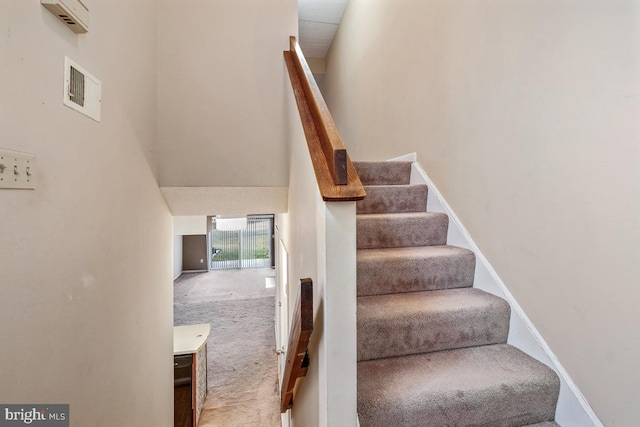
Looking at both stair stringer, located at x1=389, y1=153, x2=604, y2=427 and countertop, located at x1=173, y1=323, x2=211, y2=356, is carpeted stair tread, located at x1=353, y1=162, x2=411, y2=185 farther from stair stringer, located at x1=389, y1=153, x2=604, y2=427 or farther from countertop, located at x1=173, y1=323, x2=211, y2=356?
countertop, located at x1=173, y1=323, x2=211, y2=356

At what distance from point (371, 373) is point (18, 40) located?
1667mm

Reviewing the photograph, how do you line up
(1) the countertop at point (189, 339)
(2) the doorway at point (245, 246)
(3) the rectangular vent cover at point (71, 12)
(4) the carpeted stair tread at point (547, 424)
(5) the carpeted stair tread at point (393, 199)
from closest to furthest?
(3) the rectangular vent cover at point (71, 12), (4) the carpeted stair tread at point (547, 424), (5) the carpeted stair tread at point (393, 199), (1) the countertop at point (189, 339), (2) the doorway at point (245, 246)

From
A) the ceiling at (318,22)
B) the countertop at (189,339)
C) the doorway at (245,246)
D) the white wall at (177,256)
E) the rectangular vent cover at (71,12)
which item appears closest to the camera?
the rectangular vent cover at (71,12)

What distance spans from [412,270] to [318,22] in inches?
168

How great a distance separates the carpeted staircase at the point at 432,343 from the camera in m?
1.14

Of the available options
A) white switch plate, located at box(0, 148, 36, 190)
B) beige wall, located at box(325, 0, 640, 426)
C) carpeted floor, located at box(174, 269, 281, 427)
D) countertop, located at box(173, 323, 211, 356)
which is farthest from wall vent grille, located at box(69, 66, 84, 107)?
carpeted floor, located at box(174, 269, 281, 427)

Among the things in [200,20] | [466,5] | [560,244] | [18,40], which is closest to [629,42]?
[560,244]

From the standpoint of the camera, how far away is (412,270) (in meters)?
1.65

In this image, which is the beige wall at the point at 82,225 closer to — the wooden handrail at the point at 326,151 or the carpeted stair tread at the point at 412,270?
the wooden handrail at the point at 326,151

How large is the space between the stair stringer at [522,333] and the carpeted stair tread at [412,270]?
3.1 inches

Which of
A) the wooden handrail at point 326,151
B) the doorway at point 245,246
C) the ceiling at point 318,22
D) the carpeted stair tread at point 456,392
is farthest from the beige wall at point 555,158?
the doorway at point 245,246

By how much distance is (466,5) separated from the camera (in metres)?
1.81

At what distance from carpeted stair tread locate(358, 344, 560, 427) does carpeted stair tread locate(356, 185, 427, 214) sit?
3.30ft
